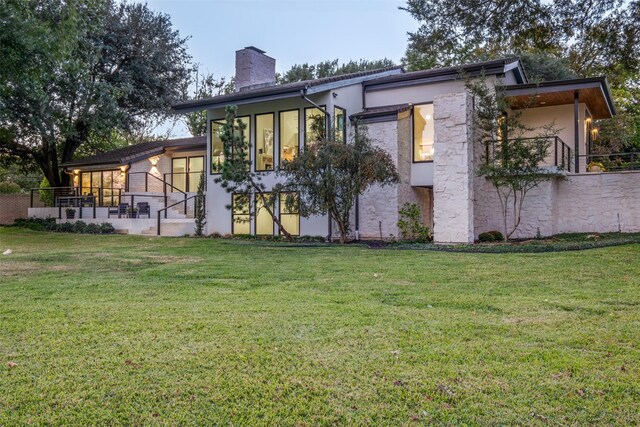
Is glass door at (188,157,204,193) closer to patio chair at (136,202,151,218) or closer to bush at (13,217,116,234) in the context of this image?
patio chair at (136,202,151,218)

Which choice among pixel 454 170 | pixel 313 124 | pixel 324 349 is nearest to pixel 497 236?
pixel 454 170

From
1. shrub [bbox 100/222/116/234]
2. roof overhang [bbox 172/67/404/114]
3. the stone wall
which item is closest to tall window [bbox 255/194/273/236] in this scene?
roof overhang [bbox 172/67/404/114]

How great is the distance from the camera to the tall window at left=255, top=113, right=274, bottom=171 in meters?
16.6

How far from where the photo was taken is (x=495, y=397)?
9.25 feet

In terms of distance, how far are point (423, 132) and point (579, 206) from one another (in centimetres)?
490

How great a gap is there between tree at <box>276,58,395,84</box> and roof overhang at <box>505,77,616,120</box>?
18.1m

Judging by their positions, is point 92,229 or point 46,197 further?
point 46,197

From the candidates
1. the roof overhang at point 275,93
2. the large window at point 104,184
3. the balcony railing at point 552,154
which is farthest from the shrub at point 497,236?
the large window at point 104,184

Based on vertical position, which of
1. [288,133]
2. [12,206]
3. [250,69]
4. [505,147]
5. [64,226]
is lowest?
[64,226]

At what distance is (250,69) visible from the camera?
19688 millimetres

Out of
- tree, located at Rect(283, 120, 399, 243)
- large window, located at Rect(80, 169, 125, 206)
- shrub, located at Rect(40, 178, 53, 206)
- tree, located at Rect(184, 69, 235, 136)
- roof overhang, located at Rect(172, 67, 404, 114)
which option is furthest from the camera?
tree, located at Rect(184, 69, 235, 136)

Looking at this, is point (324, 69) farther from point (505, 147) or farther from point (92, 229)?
point (505, 147)

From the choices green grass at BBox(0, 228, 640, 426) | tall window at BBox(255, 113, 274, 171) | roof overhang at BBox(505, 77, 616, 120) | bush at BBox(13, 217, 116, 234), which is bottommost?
green grass at BBox(0, 228, 640, 426)

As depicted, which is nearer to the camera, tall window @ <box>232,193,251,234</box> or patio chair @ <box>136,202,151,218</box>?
tall window @ <box>232,193,251,234</box>
